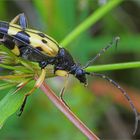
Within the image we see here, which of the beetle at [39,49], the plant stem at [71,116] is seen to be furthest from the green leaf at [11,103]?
the beetle at [39,49]

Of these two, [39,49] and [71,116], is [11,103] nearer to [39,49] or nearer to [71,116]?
[71,116]

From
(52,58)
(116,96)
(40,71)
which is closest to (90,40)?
(116,96)

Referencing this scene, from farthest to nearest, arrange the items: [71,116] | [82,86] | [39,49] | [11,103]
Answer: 1. [82,86]
2. [39,49]
3. [11,103]
4. [71,116]

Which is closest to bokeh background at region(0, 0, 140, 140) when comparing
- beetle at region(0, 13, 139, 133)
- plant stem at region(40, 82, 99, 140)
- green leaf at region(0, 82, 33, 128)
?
beetle at region(0, 13, 139, 133)

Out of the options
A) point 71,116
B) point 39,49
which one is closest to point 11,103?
point 71,116

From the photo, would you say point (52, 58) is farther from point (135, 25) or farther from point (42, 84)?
point (135, 25)
